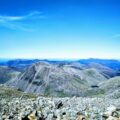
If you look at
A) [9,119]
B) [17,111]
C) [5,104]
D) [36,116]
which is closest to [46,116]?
[36,116]

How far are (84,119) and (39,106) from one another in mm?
10388

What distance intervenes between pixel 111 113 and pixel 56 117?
19.3ft

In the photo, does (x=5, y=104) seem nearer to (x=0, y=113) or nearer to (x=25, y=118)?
(x=0, y=113)

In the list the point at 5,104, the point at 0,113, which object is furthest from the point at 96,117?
the point at 5,104

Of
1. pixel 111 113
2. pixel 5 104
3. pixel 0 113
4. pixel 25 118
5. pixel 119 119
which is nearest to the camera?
pixel 119 119

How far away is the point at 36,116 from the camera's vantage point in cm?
2895

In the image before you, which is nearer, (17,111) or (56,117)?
(56,117)

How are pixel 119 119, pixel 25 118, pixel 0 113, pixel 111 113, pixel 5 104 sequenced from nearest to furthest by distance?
pixel 119 119 → pixel 111 113 → pixel 25 118 → pixel 0 113 → pixel 5 104

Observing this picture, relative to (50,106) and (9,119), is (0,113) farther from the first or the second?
(50,106)

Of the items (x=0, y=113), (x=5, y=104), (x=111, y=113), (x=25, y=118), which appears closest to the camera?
(x=111, y=113)

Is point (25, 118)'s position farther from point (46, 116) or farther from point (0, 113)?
point (0, 113)

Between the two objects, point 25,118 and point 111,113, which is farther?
point 25,118

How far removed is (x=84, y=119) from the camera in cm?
2644

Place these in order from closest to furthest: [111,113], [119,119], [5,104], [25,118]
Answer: [119,119] < [111,113] < [25,118] < [5,104]
